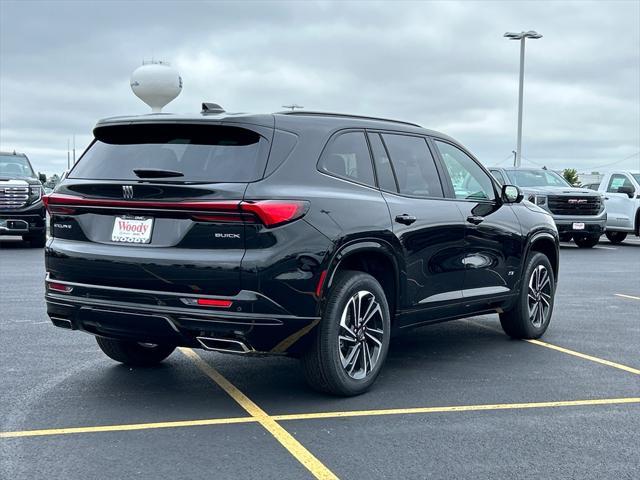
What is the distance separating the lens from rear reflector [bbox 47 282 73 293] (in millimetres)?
5719

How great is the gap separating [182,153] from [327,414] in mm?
1812

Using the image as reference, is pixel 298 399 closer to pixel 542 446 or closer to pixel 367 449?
pixel 367 449

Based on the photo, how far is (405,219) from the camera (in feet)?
20.6

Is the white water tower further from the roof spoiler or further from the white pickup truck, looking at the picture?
the roof spoiler

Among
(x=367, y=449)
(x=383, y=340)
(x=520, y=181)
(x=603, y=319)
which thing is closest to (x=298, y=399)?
(x=383, y=340)

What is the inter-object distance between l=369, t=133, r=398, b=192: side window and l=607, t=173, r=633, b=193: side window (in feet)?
61.4

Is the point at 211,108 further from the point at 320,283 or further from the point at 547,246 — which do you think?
the point at 547,246

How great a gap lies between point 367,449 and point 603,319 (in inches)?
220

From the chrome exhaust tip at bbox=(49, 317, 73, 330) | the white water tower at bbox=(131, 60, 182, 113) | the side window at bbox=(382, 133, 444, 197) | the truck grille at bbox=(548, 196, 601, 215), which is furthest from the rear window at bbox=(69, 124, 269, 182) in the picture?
the white water tower at bbox=(131, 60, 182, 113)

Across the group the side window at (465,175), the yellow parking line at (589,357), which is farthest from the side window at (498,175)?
the side window at (465,175)

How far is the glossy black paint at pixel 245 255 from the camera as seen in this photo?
521 centimetres

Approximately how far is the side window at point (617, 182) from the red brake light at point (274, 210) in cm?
2002

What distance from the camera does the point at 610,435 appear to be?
16.9 ft

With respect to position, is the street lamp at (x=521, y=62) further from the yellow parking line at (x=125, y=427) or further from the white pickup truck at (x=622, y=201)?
the yellow parking line at (x=125, y=427)
